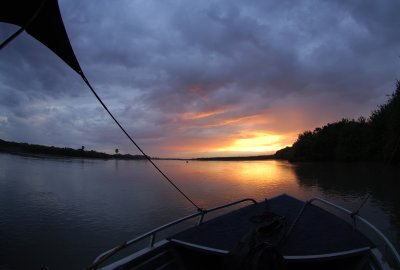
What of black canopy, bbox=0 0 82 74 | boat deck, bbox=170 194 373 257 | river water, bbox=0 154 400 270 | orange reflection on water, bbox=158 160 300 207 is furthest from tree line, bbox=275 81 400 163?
black canopy, bbox=0 0 82 74

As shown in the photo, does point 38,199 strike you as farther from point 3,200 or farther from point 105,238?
point 105,238

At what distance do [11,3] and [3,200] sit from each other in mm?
17042

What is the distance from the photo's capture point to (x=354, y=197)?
18.6m

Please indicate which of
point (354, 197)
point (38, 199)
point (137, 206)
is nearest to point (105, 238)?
point (137, 206)

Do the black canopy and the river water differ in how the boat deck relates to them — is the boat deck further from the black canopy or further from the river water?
the black canopy

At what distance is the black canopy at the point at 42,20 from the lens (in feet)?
9.31

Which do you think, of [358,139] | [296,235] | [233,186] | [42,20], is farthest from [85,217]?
[358,139]

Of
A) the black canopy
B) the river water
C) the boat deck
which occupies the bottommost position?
the river water

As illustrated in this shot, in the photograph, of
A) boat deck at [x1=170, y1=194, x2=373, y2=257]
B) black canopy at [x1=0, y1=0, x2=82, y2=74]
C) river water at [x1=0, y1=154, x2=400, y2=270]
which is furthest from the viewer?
river water at [x1=0, y1=154, x2=400, y2=270]

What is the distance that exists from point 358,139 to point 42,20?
6668 centimetres

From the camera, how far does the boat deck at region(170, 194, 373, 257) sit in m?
4.83

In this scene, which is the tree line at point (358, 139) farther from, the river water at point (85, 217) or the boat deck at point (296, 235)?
the boat deck at point (296, 235)

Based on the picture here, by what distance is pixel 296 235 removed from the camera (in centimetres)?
548

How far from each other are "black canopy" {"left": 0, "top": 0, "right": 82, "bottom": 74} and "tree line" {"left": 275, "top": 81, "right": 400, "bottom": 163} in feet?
115
